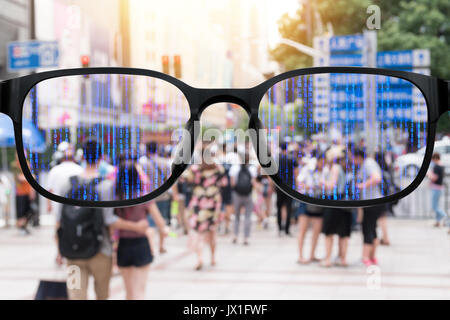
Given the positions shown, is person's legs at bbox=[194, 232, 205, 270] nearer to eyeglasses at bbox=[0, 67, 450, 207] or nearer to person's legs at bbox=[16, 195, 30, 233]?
person's legs at bbox=[16, 195, 30, 233]

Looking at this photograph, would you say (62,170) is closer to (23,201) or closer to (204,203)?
(204,203)

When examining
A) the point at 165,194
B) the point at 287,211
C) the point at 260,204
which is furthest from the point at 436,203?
the point at 165,194

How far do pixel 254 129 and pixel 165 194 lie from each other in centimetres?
173

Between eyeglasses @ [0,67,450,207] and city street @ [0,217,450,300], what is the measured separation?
9.74 ft

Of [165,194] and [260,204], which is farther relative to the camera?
[260,204]

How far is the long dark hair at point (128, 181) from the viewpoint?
0.73 metres

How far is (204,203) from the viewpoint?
5430 millimetres

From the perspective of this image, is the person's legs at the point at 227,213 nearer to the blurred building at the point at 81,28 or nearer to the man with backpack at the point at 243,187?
the man with backpack at the point at 243,187

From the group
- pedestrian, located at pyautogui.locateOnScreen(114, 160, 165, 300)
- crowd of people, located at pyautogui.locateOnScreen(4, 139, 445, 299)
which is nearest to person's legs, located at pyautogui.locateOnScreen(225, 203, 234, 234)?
crowd of people, located at pyautogui.locateOnScreen(4, 139, 445, 299)

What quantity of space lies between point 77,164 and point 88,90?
102 millimetres

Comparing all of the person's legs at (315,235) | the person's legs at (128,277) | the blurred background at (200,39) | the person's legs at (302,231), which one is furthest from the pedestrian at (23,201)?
the person's legs at (128,277)

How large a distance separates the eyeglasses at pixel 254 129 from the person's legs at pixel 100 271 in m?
2.19

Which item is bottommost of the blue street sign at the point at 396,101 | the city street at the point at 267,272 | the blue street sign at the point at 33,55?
the city street at the point at 267,272

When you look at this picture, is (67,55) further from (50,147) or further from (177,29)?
(50,147)
